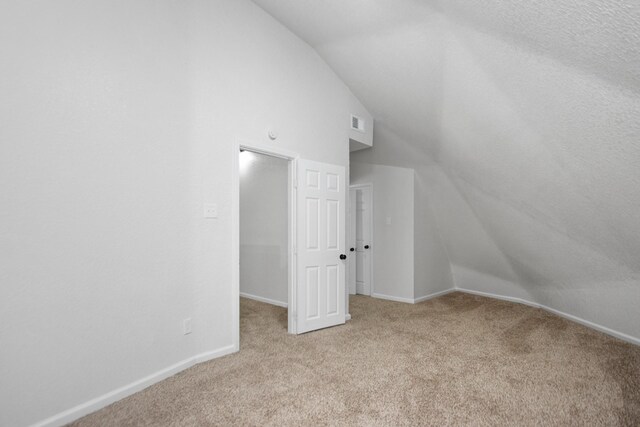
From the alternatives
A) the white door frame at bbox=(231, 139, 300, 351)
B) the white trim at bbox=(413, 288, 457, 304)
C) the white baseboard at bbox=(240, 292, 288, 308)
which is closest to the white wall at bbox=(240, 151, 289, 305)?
the white baseboard at bbox=(240, 292, 288, 308)

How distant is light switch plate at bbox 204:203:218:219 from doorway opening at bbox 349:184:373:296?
10.2 ft

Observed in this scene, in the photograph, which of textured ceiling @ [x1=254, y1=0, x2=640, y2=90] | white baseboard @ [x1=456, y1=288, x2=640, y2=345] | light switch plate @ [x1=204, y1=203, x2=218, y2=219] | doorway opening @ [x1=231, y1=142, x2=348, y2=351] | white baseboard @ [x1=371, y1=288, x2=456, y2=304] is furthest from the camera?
white baseboard @ [x1=371, y1=288, x2=456, y2=304]

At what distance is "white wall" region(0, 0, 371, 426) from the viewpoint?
6.38 feet

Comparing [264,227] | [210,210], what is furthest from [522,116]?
[264,227]

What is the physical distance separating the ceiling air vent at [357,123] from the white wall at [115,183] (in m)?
1.41

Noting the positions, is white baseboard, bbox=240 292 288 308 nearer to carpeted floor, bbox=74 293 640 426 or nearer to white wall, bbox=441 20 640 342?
carpeted floor, bbox=74 293 640 426

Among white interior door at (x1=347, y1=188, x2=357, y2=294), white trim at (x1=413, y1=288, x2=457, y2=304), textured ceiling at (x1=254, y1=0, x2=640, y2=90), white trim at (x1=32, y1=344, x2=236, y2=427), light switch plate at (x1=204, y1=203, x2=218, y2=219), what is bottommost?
white trim at (x1=413, y1=288, x2=457, y2=304)

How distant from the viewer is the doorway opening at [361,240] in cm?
590

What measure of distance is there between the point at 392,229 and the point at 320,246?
2012 millimetres

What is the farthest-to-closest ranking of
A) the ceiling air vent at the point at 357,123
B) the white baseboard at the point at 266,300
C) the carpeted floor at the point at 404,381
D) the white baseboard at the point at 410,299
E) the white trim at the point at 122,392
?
the white baseboard at the point at 410,299
the white baseboard at the point at 266,300
the ceiling air vent at the point at 357,123
the carpeted floor at the point at 404,381
the white trim at the point at 122,392

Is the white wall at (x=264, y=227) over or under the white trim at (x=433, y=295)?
over

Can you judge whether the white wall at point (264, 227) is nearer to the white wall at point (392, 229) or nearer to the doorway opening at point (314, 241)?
the doorway opening at point (314, 241)

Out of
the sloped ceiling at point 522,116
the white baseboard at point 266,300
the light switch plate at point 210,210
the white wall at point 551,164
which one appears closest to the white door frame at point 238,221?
the light switch plate at point 210,210

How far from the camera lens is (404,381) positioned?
2686 millimetres
